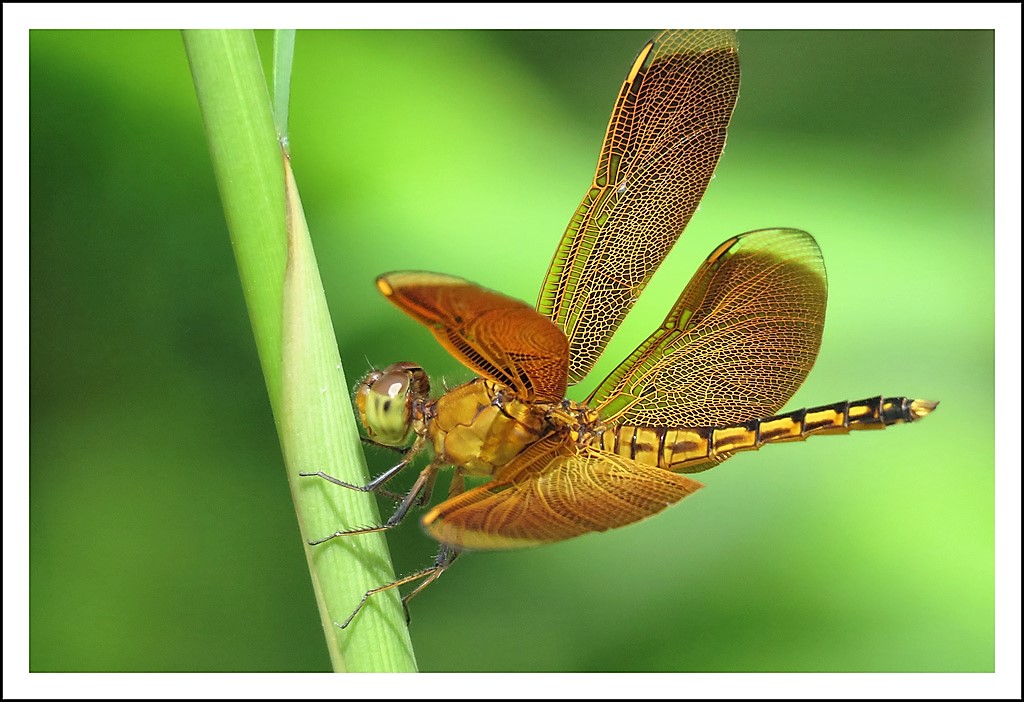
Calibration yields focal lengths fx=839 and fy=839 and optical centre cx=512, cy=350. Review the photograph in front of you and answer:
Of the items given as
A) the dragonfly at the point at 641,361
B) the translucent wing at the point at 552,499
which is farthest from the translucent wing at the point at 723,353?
the translucent wing at the point at 552,499

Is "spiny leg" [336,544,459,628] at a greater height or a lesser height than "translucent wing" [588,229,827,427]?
lesser

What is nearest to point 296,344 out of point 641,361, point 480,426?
point 480,426

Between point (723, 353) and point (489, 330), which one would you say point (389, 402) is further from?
point (723, 353)

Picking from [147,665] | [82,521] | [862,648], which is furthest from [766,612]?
[82,521]

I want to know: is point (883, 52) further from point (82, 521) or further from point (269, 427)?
point (82, 521)

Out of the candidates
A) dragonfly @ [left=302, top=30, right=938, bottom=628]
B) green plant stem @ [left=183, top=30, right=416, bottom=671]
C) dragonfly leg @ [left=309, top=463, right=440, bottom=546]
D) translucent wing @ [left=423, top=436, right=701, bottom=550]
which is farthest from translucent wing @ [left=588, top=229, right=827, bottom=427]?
green plant stem @ [left=183, top=30, right=416, bottom=671]

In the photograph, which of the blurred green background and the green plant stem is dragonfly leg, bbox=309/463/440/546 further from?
the blurred green background

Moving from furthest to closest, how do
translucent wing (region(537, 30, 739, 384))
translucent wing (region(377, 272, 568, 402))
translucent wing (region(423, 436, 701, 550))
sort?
translucent wing (region(537, 30, 739, 384)) → translucent wing (region(423, 436, 701, 550)) → translucent wing (region(377, 272, 568, 402))
